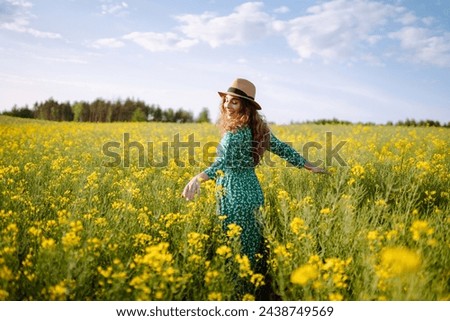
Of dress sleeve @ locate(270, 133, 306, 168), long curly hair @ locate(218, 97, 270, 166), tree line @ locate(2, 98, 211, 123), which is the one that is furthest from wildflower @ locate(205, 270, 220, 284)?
tree line @ locate(2, 98, 211, 123)

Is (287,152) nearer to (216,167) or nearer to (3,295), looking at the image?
(216,167)

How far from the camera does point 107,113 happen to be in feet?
86.9

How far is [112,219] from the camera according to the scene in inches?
102

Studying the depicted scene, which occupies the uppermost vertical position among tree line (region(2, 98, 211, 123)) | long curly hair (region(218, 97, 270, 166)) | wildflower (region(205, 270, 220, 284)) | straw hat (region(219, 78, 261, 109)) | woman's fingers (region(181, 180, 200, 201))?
tree line (region(2, 98, 211, 123))

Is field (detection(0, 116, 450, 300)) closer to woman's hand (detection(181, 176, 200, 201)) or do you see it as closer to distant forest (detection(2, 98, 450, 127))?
woman's hand (detection(181, 176, 200, 201))

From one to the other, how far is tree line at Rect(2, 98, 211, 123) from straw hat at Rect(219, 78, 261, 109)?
8134mm

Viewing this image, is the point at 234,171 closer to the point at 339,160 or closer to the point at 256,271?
the point at 256,271

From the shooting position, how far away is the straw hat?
2.66 m

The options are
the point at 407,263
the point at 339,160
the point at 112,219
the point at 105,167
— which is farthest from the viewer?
the point at 105,167

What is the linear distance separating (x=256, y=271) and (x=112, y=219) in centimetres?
120

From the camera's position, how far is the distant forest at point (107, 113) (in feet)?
43.0
